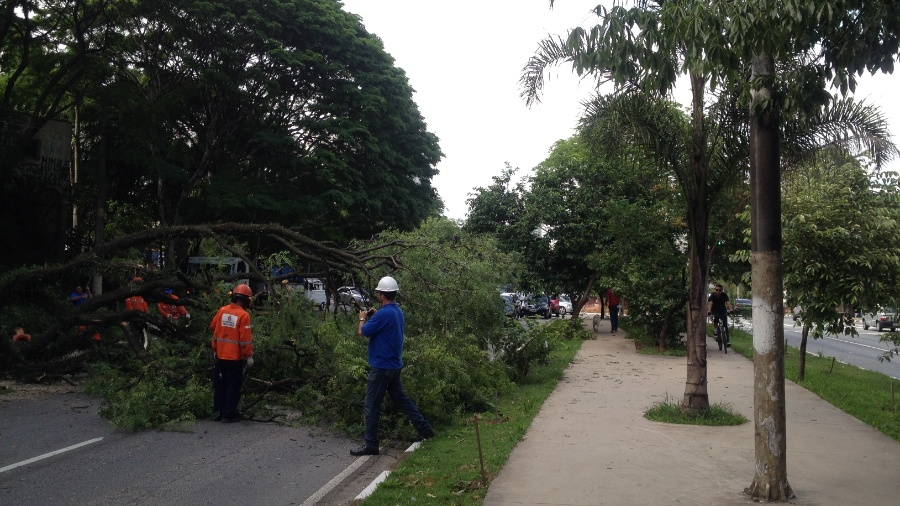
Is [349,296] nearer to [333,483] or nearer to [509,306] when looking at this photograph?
[509,306]

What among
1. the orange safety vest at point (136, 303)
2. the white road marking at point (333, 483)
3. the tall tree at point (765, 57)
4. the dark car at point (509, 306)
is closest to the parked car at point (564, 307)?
the dark car at point (509, 306)

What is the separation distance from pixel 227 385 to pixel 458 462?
355 cm

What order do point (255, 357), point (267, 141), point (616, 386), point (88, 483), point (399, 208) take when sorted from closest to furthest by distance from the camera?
1. point (88, 483)
2. point (255, 357)
3. point (616, 386)
4. point (267, 141)
5. point (399, 208)

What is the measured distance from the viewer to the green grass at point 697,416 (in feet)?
34.0

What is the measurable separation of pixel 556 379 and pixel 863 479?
823 cm

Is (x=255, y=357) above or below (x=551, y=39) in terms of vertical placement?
below

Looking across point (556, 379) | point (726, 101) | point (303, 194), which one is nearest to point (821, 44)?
point (726, 101)

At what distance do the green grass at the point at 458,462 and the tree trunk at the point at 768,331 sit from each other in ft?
7.68

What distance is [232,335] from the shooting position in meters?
9.95

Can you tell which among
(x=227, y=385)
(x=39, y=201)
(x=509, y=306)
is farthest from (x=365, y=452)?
(x=39, y=201)

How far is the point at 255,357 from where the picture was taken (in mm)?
11148

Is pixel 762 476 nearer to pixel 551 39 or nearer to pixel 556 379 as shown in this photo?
pixel 551 39

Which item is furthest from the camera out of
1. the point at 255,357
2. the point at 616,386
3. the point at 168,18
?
the point at 168,18

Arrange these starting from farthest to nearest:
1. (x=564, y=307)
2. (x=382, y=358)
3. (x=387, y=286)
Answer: (x=564, y=307)
(x=387, y=286)
(x=382, y=358)
